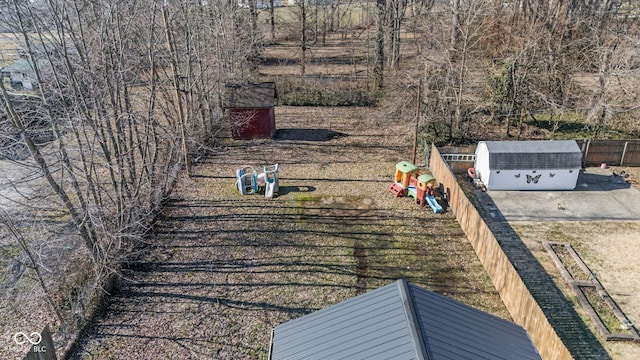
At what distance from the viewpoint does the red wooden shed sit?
2144 centimetres

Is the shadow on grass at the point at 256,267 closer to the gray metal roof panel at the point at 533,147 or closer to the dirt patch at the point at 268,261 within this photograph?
the dirt patch at the point at 268,261

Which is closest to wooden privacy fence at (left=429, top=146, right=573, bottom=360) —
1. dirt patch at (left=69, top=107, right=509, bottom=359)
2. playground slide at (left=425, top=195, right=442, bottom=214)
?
dirt patch at (left=69, top=107, right=509, bottom=359)

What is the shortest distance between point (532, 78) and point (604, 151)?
5570 millimetres

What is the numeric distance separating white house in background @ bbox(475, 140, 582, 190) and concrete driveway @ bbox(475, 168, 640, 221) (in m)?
0.35

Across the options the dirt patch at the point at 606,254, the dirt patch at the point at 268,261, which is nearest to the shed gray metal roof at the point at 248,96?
the dirt patch at the point at 268,261

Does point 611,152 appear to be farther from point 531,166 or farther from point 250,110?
point 250,110

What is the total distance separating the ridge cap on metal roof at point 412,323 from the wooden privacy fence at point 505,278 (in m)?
3.94

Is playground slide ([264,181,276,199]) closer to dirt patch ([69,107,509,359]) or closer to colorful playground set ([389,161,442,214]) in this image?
dirt patch ([69,107,509,359])

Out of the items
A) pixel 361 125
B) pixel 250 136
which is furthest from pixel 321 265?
pixel 361 125

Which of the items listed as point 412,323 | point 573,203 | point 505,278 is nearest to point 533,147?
point 573,203

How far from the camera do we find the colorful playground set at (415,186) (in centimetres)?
1577

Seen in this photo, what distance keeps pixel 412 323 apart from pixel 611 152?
17.6 metres

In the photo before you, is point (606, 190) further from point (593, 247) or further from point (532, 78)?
point (532, 78)

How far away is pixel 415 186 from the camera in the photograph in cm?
1647
